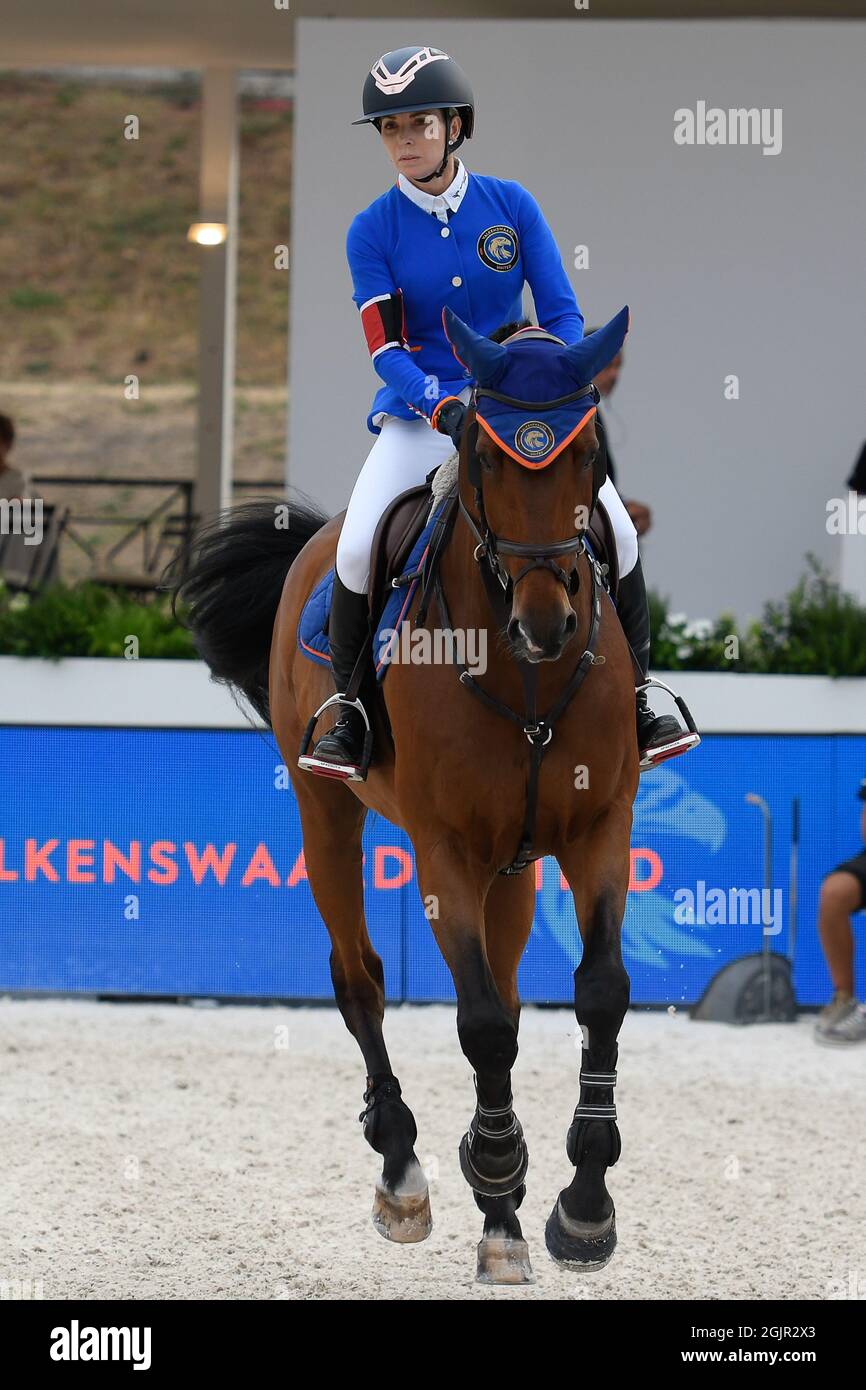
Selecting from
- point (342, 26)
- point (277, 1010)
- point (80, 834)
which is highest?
point (342, 26)

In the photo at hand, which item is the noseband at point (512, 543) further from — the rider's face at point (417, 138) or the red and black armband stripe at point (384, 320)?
the rider's face at point (417, 138)

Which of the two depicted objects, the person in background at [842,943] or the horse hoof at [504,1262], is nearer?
the horse hoof at [504,1262]

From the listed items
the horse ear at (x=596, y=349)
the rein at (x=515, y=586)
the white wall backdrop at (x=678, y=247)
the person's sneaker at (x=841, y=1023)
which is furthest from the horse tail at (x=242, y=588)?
the white wall backdrop at (x=678, y=247)

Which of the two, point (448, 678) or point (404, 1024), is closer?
point (448, 678)

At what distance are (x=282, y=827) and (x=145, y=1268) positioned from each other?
144 inches

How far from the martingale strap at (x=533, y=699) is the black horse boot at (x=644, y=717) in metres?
0.54

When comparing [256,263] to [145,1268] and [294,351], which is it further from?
[145,1268]

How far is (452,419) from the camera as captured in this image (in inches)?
161

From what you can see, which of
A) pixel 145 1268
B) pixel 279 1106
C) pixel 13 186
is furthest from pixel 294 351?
pixel 13 186

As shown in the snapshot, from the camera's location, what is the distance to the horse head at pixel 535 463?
3.70m

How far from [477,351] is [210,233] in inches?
420

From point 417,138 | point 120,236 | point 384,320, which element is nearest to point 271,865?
point 384,320

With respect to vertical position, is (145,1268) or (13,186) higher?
(13,186)
